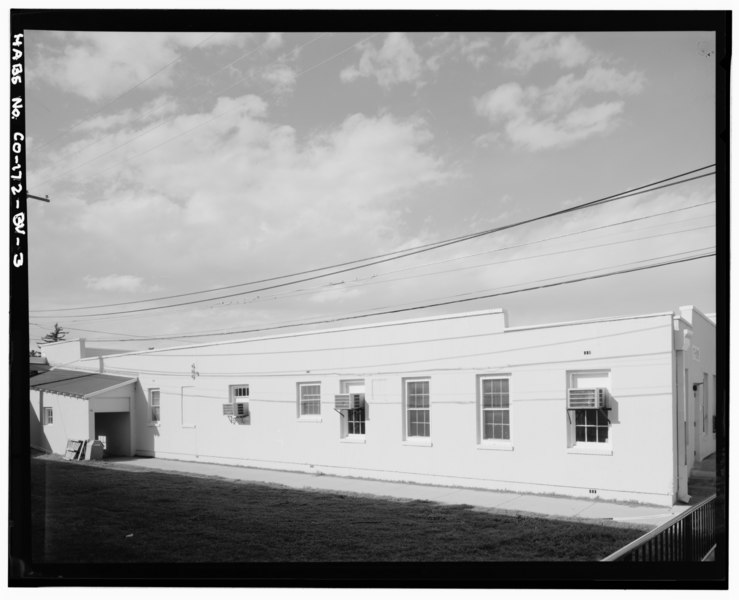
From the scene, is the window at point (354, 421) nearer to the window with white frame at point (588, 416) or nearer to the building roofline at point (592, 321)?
the building roofline at point (592, 321)

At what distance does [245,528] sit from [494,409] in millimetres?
2118

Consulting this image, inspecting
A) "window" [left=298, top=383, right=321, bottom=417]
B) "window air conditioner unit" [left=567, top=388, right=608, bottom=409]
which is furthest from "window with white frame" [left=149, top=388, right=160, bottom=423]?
"window air conditioner unit" [left=567, top=388, right=608, bottom=409]

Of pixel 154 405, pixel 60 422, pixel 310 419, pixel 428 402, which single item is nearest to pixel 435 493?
pixel 428 402

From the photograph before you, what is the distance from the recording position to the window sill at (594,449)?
460 centimetres

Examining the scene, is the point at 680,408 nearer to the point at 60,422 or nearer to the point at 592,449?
the point at 592,449

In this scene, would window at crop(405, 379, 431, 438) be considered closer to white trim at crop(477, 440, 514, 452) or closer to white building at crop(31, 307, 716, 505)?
white building at crop(31, 307, 716, 505)

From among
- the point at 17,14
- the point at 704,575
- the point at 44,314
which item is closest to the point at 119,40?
the point at 17,14

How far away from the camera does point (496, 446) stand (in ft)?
15.8

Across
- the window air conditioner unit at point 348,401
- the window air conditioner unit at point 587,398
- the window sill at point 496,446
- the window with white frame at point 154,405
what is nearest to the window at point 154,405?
the window with white frame at point 154,405

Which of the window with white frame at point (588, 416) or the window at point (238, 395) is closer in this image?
the window with white frame at point (588, 416)

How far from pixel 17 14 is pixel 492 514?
15.7ft

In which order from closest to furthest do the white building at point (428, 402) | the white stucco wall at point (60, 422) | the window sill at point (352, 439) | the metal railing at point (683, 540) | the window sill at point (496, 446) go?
the metal railing at point (683, 540)
the white stucco wall at point (60, 422)
the white building at point (428, 402)
the window sill at point (496, 446)
the window sill at point (352, 439)

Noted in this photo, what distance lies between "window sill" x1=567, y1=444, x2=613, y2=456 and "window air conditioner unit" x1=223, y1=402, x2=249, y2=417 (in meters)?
2.58

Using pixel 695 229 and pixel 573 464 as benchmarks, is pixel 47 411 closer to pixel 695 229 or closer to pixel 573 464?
pixel 573 464
